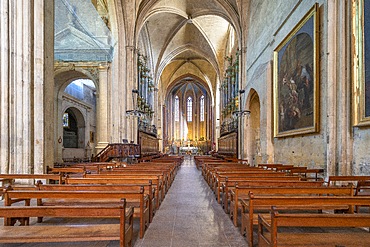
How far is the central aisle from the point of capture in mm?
3314

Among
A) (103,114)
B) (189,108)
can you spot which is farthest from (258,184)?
(189,108)

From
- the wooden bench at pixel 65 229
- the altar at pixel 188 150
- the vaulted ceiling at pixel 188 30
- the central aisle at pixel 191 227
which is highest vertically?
the vaulted ceiling at pixel 188 30

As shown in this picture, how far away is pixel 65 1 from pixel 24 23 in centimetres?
970

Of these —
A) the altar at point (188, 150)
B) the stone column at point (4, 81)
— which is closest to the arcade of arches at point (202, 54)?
the stone column at point (4, 81)

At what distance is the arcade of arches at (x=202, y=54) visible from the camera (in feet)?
20.3

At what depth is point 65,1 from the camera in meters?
14.8

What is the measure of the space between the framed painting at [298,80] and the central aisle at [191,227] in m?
4.38

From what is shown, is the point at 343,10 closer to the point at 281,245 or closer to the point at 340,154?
the point at 340,154

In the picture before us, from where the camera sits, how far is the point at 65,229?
2.68m

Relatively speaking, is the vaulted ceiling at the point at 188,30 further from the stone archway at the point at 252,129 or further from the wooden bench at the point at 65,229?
the wooden bench at the point at 65,229

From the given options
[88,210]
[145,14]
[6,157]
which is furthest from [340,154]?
[145,14]

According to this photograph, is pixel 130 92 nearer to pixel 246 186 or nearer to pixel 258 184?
pixel 258 184

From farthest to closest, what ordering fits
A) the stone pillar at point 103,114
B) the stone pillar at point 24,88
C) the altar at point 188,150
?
1. the altar at point 188,150
2. the stone pillar at point 103,114
3. the stone pillar at point 24,88

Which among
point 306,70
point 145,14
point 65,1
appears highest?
point 145,14
